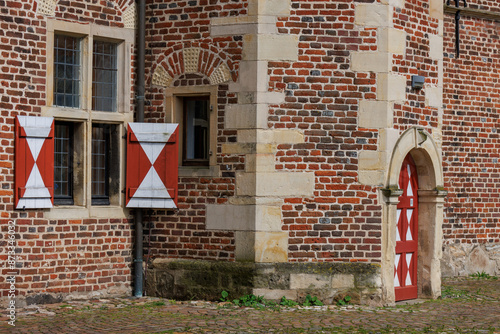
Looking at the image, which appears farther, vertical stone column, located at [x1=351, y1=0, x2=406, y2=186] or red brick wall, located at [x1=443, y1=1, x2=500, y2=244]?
red brick wall, located at [x1=443, y1=1, x2=500, y2=244]

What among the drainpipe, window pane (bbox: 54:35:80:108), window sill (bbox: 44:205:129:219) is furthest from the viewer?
the drainpipe

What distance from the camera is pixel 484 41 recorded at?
55.0 feet

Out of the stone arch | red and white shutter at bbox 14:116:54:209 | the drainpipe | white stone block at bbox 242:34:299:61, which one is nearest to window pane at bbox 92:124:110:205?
the drainpipe

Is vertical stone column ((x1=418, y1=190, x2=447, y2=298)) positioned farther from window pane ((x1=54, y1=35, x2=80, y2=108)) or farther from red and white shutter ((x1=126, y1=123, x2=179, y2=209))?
window pane ((x1=54, y1=35, x2=80, y2=108))

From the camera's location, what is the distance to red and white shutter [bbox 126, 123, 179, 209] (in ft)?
41.6

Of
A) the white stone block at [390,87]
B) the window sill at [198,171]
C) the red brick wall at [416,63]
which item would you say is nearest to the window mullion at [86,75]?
the window sill at [198,171]

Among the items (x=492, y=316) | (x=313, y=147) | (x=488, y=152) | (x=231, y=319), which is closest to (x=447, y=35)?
(x=488, y=152)

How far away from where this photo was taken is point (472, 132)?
649 inches

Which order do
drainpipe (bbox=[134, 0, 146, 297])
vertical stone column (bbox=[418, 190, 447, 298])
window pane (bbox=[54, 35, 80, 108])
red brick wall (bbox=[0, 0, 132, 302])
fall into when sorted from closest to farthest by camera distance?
red brick wall (bbox=[0, 0, 132, 302])
window pane (bbox=[54, 35, 80, 108])
drainpipe (bbox=[134, 0, 146, 297])
vertical stone column (bbox=[418, 190, 447, 298])

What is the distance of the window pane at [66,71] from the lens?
12.2 m

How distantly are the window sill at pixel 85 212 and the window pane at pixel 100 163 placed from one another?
0.17 meters

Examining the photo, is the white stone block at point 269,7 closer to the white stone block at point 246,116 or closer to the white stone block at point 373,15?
the white stone block at point 373,15

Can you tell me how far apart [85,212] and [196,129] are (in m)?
2.00

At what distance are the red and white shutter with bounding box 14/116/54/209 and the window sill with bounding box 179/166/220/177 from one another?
192 cm
